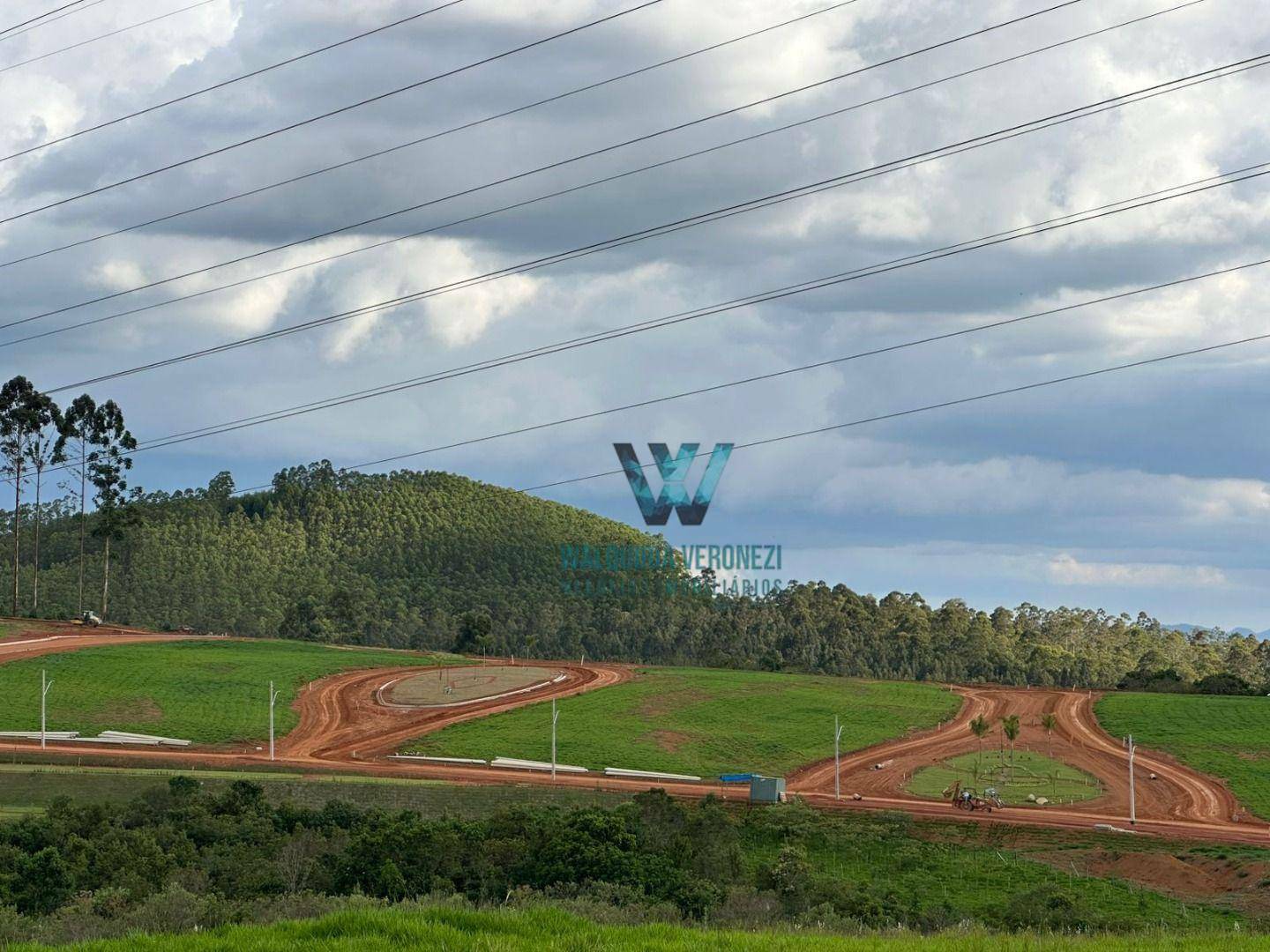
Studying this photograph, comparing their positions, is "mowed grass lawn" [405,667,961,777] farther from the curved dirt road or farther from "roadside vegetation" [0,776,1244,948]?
"roadside vegetation" [0,776,1244,948]


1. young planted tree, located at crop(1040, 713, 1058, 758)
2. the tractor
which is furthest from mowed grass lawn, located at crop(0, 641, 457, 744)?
young planted tree, located at crop(1040, 713, 1058, 758)

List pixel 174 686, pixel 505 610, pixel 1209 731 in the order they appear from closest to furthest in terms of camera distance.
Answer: pixel 1209 731 < pixel 174 686 < pixel 505 610

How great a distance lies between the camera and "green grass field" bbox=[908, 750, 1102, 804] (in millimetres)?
61094

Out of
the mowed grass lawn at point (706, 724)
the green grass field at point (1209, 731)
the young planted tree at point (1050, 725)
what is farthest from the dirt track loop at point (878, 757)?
the mowed grass lawn at point (706, 724)

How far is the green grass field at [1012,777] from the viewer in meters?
61.1

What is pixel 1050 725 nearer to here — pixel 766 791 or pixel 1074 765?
pixel 1074 765

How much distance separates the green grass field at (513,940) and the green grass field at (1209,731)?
49130 mm

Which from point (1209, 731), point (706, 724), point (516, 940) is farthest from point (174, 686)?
point (516, 940)

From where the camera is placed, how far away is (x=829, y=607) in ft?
514

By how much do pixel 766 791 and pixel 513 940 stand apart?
1658 inches

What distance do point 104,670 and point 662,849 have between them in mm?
53994

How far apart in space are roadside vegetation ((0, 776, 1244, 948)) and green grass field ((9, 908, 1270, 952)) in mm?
4915

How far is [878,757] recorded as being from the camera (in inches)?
2717

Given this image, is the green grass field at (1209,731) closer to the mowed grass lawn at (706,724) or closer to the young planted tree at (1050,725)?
the young planted tree at (1050,725)
